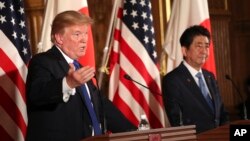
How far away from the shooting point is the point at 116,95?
5457 millimetres

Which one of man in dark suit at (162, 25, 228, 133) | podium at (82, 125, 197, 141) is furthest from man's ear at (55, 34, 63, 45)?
man in dark suit at (162, 25, 228, 133)

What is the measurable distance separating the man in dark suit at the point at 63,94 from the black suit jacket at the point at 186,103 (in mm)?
747

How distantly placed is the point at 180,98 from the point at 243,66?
3.62 metres

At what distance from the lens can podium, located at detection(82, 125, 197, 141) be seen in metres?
2.79

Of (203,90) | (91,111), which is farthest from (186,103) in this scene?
(91,111)

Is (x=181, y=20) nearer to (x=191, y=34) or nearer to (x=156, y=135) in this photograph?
(x=191, y=34)

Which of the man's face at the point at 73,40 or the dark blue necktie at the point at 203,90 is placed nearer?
the man's face at the point at 73,40

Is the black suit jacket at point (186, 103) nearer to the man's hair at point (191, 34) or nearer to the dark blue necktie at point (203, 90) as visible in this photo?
the dark blue necktie at point (203, 90)

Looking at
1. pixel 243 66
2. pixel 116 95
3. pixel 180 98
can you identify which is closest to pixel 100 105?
pixel 180 98

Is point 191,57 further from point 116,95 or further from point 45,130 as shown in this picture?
point 45,130

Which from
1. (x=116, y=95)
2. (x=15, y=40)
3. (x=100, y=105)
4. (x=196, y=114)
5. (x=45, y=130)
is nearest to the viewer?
(x=45, y=130)

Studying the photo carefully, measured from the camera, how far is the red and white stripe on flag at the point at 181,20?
225 inches

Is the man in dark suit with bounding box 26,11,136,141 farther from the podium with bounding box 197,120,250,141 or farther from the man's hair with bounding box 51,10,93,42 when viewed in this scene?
the podium with bounding box 197,120,250,141

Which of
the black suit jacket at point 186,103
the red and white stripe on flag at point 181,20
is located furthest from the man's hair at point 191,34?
the red and white stripe on flag at point 181,20
